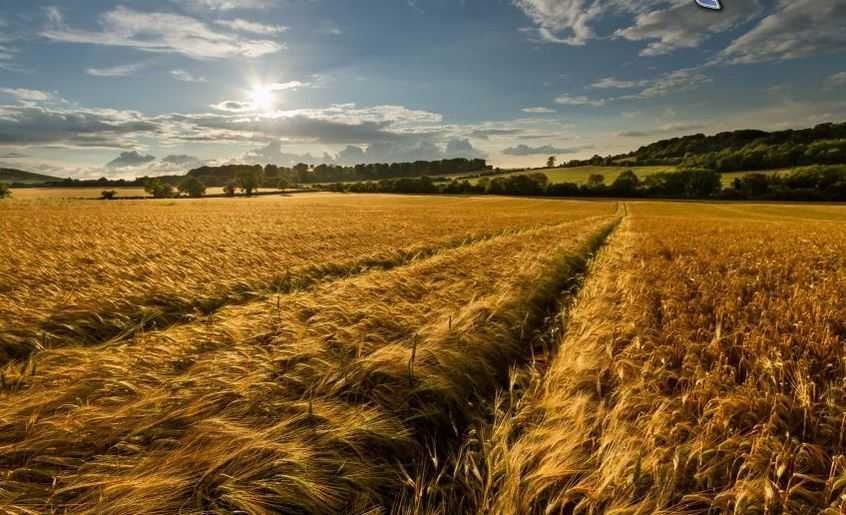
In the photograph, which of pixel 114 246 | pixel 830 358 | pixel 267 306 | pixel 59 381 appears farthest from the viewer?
pixel 114 246

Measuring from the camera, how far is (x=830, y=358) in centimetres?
359

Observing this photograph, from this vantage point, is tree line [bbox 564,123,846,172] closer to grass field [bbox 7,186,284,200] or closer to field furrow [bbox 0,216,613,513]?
field furrow [bbox 0,216,613,513]

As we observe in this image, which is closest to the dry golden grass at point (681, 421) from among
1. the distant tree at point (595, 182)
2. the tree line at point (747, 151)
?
the distant tree at point (595, 182)

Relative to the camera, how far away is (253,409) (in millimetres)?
2928

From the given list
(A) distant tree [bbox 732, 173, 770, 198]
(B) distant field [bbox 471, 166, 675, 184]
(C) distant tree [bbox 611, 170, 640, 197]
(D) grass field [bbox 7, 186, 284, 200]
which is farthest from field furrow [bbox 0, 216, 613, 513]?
(B) distant field [bbox 471, 166, 675, 184]

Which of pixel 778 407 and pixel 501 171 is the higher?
pixel 501 171

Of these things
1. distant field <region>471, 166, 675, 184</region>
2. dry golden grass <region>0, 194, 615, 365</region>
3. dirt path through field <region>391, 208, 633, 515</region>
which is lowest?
dirt path through field <region>391, 208, 633, 515</region>

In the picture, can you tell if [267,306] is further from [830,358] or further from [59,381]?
[830,358]

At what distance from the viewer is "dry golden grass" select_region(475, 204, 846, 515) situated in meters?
2.11

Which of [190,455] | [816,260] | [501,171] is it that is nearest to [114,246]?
[190,455]

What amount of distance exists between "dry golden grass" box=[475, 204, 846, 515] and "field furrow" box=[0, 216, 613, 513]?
72 cm

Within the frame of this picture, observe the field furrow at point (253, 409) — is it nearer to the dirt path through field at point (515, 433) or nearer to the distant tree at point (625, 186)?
the dirt path through field at point (515, 433)

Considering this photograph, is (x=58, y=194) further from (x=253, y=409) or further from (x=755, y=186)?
(x=755, y=186)

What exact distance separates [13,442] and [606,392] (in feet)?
14.2
